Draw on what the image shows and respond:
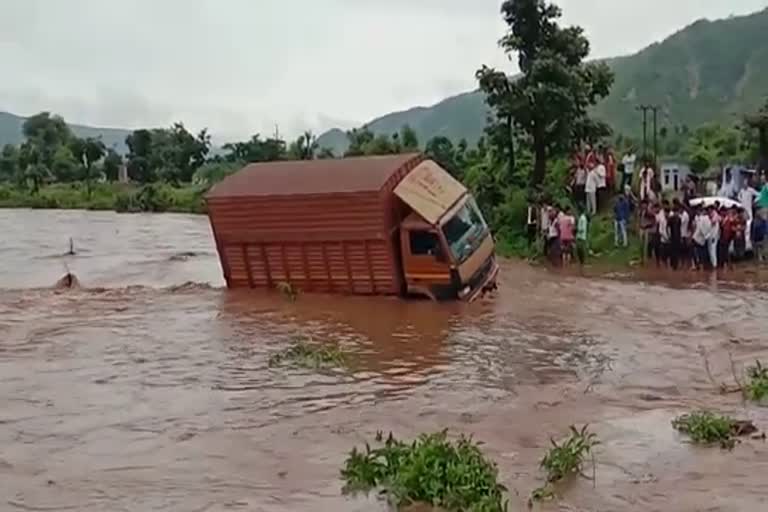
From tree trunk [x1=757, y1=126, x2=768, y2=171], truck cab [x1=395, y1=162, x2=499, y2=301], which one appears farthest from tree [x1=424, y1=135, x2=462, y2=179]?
truck cab [x1=395, y1=162, x2=499, y2=301]

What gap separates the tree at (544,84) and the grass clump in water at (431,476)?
782 inches

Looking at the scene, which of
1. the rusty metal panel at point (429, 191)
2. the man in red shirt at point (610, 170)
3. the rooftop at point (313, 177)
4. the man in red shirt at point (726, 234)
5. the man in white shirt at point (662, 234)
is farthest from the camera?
the man in red shirt at point (610, 170)

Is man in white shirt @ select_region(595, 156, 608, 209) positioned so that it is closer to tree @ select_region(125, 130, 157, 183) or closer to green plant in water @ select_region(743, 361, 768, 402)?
green plant in water @ select_region(743, 361, 768, 402)

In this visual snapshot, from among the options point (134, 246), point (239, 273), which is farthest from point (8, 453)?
point (134, 246)

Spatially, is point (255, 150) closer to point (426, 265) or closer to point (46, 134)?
point (46, 134)

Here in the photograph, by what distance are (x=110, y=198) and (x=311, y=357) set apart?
54983mm

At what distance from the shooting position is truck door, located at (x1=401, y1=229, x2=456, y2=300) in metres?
17.4

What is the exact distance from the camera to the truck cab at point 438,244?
57.0 feet

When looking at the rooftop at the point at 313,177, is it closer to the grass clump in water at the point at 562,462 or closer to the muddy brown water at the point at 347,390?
the muddy brown water at the point at 347,390

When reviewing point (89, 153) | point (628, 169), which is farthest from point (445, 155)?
point (89, 153)

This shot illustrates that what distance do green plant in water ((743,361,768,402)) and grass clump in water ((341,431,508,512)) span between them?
3641 millimetres

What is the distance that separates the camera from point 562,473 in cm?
744

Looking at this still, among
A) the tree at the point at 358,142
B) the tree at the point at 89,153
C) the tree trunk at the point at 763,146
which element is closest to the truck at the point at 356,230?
the tree trunk at the point at 763,146

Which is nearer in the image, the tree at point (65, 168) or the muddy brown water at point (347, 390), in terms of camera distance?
the muddy brown water at point (347, 390)
